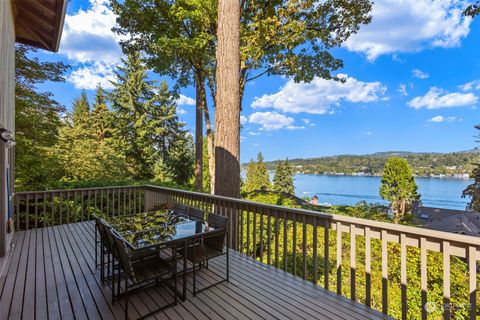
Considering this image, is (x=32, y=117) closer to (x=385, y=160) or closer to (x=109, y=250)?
(x=109, y=250)

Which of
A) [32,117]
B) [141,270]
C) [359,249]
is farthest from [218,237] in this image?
[32,117]

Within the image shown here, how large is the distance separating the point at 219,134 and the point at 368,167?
29.3 metres

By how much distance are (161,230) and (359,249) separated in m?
5.94

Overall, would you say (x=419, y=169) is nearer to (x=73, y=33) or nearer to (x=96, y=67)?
(x=73, y=33)

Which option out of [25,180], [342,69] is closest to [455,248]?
[342,69]

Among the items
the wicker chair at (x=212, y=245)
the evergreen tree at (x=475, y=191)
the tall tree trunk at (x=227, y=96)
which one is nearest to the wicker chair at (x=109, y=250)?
the wicker chair at (x=212, y=245)

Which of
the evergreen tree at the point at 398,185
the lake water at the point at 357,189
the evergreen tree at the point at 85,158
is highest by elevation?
the evergreen tree at the point at 85,158

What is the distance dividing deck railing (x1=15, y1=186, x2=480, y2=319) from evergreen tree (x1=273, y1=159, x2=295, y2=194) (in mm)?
36454

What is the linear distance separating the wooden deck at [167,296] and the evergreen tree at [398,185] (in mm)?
25800

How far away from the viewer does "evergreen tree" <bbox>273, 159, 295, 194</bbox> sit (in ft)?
141

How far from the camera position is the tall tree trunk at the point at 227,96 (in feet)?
15.4

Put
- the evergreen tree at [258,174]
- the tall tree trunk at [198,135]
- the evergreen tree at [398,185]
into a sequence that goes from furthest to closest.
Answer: the evergreen tree at [258,174]
the evergreen tree at [398,185]
the tall tree trunk at [198,135]

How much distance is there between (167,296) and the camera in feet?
8.34

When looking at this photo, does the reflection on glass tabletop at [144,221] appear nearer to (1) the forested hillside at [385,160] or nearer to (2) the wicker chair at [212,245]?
(2) the wicker chair at [212,245]
